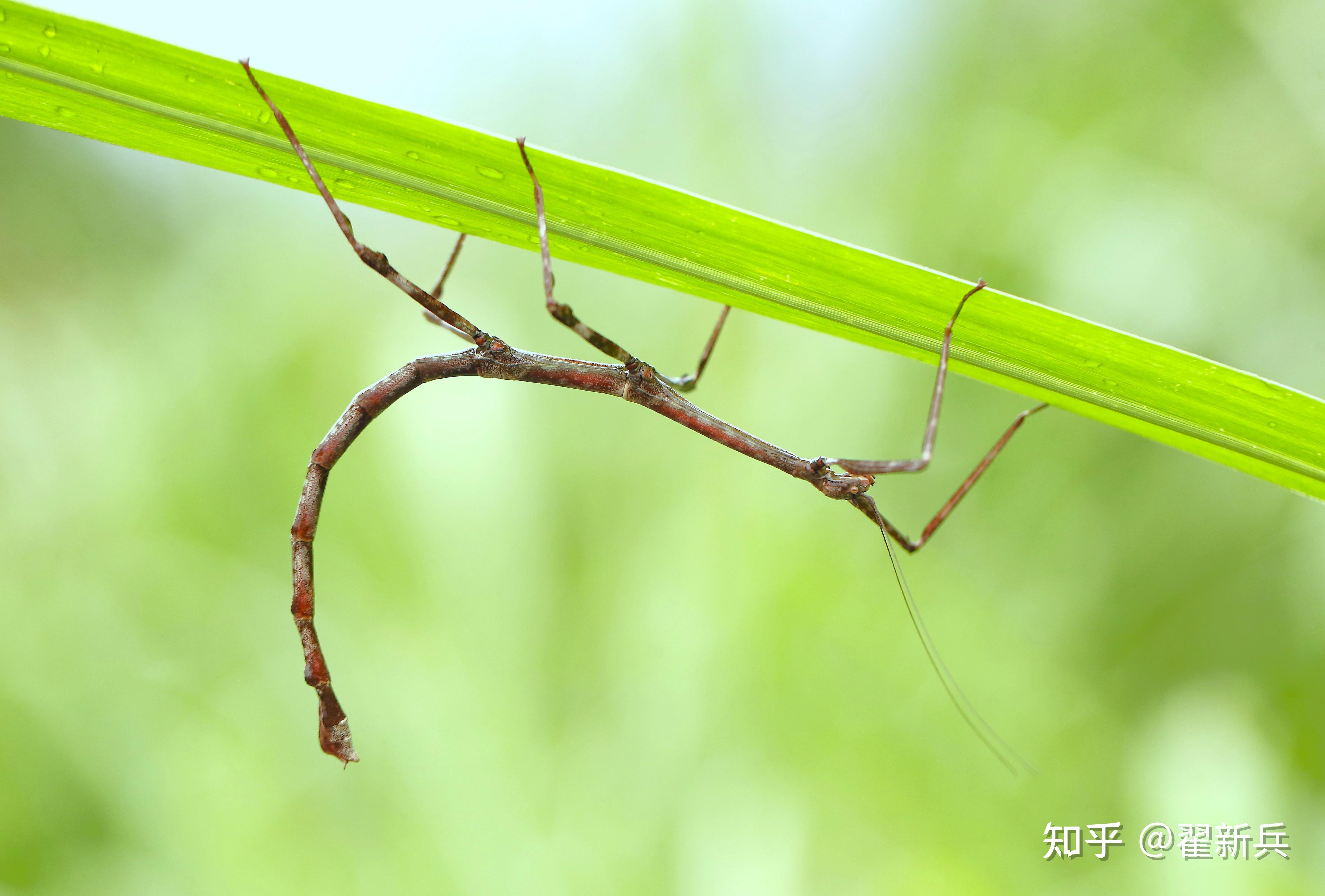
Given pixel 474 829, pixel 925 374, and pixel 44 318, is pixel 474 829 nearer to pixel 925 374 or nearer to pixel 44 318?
pixel 925 374

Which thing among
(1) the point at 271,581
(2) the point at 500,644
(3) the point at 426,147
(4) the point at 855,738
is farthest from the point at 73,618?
(4) the point at 855,738

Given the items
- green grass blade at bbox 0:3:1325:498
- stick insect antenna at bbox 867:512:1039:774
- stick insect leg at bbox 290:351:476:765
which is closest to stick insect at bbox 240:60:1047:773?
stick insect leg at bbox 290:351:476:765

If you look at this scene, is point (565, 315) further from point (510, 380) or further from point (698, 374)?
point (698, 374)

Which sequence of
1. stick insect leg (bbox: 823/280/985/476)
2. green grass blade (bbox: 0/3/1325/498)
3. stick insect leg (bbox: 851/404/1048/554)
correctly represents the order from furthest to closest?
stick insect leg (bbox: 851/404/1048/554) → stick insect leg (bbox: 823/280/985/476) → green grass blade (bbox: 0/3/1325/498)

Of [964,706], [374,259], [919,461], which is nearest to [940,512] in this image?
[919,461]

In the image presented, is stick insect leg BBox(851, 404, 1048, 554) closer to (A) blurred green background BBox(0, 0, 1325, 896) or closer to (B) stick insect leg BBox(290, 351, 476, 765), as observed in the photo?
(A) blurred green background BBox(0, 0, 1325, 896)

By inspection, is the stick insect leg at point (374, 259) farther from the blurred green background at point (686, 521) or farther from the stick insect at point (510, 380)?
the blurred green background at point (686, 521)
